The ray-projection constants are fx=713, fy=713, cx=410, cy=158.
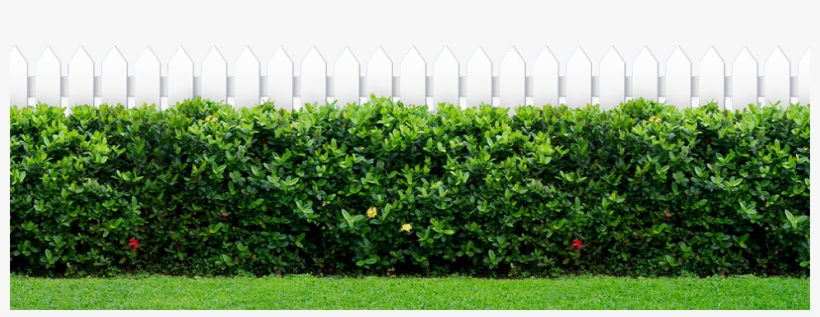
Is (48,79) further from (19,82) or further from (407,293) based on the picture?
(407,293)

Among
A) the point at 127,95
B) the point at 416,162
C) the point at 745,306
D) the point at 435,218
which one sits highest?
the point at 127,95

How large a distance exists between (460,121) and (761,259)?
2.85m

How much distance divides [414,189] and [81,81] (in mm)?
4243

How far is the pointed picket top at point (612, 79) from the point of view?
7.80m

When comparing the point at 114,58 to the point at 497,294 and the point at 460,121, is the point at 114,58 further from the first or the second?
the point at 497,294

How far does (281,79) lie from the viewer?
306 inches

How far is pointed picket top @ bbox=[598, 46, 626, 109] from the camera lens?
307 inches

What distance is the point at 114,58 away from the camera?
25.9 ft

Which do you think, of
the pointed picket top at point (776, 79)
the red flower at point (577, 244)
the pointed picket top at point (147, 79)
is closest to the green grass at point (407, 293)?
the red flower at point (577, 244)

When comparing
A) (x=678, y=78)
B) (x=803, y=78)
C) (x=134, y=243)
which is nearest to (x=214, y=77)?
(x=134, y=243)

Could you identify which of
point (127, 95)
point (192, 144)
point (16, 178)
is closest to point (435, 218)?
point (192, 144)

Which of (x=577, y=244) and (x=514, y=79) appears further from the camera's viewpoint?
(x=514, y=79)

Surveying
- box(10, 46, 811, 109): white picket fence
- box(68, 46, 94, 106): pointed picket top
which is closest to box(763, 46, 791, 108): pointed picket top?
box(10, 46, 811, 109): white picket fence

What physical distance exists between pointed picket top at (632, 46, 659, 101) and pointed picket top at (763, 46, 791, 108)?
125 centimetres
